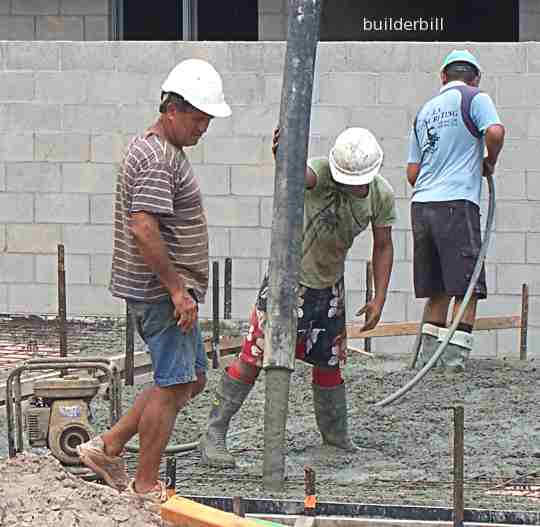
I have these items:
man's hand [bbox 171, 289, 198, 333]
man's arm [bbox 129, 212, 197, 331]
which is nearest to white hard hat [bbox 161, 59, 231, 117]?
man's arm [bbox 129, 212, 197, 331]

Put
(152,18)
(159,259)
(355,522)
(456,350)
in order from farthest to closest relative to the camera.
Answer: (152,18)
(456,350)
(159,259)
(355,522)

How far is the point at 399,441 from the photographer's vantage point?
20.9 feet

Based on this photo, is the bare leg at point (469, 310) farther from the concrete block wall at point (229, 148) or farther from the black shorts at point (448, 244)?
the concrete block wall at point (229, 148)

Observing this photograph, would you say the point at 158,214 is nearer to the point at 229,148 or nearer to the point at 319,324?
the point at 319,324

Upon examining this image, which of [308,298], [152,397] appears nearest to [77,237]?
[308,298]

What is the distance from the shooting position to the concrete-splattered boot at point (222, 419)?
19.2ft

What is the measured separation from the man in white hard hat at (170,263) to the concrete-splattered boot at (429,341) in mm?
2763

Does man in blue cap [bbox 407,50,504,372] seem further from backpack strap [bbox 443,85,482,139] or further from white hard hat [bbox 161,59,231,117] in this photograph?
white hard hat [bbox 161,59,231,117]

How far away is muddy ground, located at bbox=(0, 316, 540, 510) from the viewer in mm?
5434

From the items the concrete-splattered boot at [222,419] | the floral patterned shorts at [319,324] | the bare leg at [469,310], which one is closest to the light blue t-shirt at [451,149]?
the bare leg at [469,310]

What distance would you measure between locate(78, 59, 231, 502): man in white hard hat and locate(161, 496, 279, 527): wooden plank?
1.40ft

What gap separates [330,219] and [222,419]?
973 mm

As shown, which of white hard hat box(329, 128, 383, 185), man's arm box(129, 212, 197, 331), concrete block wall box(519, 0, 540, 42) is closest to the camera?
man's arm box(129, 212, 197, 331)

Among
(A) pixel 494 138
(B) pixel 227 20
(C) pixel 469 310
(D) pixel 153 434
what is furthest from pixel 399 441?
(B) pixel 227 20
